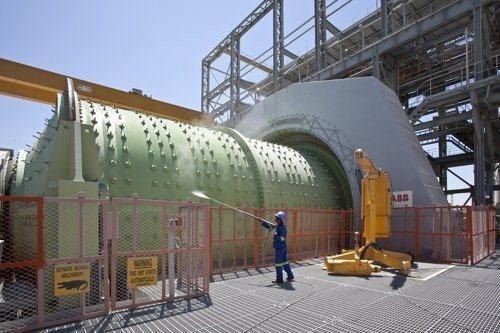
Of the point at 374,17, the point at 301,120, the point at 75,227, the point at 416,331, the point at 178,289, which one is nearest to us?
the point at 416,331

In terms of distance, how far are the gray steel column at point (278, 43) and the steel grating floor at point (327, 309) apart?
19264 millimetres

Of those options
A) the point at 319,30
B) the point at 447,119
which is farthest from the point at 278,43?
the point at 447,119

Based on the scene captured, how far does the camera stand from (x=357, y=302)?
5914mm

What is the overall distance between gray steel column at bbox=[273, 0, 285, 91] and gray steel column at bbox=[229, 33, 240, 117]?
4.08 m

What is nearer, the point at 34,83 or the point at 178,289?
the point at 178,289

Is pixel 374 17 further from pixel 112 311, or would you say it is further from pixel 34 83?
pixel 112 311

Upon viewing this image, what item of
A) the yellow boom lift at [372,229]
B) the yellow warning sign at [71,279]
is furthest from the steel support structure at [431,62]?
the yellow warning sign at [71,279]

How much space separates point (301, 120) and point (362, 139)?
254cm

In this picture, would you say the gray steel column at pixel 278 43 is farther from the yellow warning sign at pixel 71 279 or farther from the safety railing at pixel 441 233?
the yellow warning sign at pixel 71 279

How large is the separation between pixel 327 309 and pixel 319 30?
20.9 metres

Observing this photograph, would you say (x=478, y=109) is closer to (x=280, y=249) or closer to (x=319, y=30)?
(x=319, y=30)

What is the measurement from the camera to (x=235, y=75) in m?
29.4

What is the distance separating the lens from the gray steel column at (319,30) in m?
23.1

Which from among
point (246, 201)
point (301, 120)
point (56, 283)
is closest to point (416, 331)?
point (56, 283)
